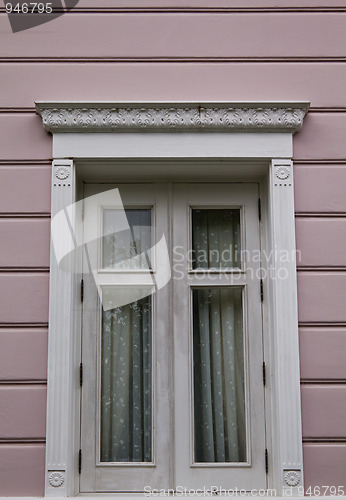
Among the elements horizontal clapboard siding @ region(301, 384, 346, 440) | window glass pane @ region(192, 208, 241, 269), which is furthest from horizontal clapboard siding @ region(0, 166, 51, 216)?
horizontal clapboard siding @ region(301, 384, 346, 440)

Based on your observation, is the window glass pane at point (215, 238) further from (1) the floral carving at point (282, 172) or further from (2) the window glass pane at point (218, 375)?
(1) the floral carving at point (282, 172)

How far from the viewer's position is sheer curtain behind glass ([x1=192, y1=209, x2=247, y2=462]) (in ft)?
14.5

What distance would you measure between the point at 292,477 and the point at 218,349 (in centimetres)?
89

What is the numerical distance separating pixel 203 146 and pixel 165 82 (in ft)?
1.57

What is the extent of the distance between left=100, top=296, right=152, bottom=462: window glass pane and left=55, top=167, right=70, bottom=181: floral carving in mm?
888

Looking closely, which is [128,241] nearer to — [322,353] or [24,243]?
[24,243]

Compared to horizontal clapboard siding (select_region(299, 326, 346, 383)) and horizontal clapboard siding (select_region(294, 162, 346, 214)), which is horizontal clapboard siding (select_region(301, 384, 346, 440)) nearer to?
horizontal clapboard siding (select_region(299, 326, 346, 383))

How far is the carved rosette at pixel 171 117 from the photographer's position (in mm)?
4438

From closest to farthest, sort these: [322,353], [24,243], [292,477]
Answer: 1. [292,477]
2. [322,353]
3. [24,243]

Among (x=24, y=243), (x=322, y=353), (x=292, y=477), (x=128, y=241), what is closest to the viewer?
(x=292, y=477)

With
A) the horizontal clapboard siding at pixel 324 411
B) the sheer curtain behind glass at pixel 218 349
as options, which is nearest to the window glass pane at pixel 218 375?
the sheer curtain behind glass at pixel 218 349

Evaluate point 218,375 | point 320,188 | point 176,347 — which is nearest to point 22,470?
point 176,347

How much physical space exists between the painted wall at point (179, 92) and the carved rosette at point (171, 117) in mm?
105

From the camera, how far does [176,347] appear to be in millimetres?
4484
